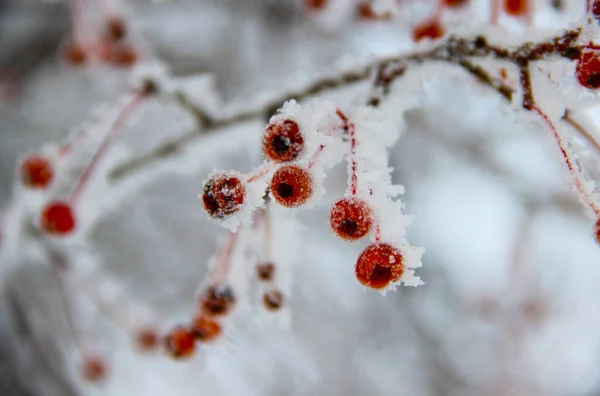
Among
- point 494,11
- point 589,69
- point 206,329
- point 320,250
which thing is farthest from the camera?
point 320,250

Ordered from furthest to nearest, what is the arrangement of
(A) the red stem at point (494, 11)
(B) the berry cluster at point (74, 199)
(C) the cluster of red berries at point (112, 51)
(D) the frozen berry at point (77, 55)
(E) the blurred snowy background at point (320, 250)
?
(E) the blurred snowy background at point (320, 250), (D) the frozen berry at point (77, 55), (C) the cluster of red berries at point (112, 51), (B) the berry cluster at point (74, 199), (A) the red stem at point (494, 11)

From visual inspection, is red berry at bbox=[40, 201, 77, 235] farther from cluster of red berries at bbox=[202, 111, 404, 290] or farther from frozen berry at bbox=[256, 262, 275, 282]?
cluster of red berries at bbox=[202, 111, 404, 290]

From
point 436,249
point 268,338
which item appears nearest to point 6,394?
point 268,338

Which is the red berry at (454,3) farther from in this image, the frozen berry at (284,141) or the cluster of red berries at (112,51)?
the cluster of red berries at (112,51)

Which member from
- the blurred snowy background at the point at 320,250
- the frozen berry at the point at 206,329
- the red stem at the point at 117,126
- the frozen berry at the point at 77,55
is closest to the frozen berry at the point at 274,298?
the frozen berry at the point at 206,329

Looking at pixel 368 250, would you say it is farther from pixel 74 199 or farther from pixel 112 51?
pixel 112 51

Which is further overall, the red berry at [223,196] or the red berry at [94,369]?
the red berry at [94,369]

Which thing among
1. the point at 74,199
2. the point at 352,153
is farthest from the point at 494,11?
the point at 74,199
